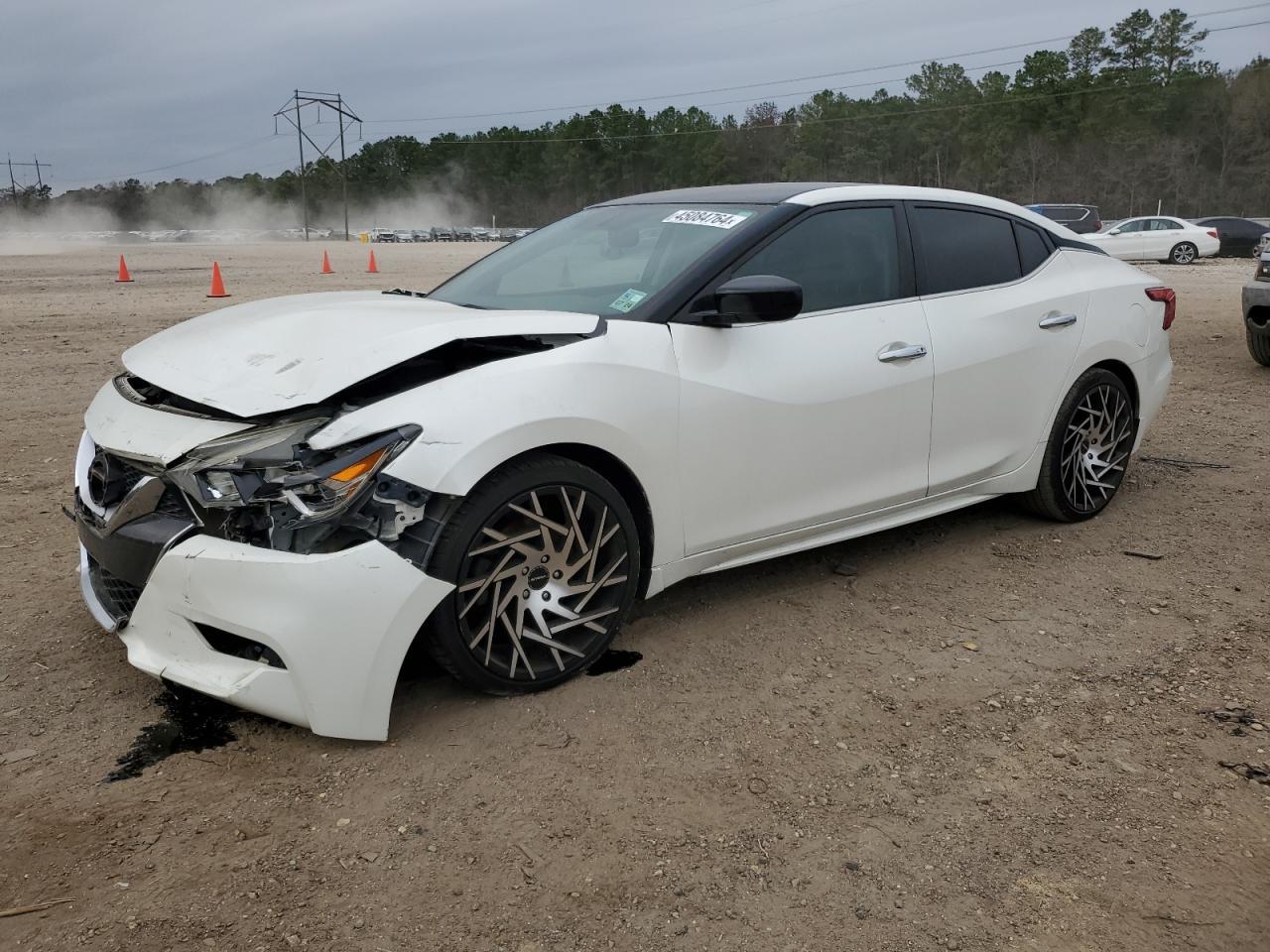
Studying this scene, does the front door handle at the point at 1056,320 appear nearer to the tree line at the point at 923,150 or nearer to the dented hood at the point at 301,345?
the dented hood at the point at 301,345

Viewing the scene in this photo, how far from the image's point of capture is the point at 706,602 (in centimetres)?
427

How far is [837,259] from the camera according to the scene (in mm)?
4160

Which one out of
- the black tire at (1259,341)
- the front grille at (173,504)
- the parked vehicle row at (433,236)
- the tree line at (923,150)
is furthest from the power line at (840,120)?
the front grille at (173,504)

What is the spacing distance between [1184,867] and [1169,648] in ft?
4.71

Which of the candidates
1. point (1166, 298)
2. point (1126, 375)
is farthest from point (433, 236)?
point (1126, 375)

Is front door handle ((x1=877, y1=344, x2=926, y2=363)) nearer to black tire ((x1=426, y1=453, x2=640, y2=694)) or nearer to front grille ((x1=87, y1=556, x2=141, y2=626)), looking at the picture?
black tire ((x1=426, y1=453, x2=640, y2=694))

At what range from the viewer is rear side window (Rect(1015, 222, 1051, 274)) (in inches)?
194

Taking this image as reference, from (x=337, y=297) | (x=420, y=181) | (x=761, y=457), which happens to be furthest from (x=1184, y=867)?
(x=420, y=181)

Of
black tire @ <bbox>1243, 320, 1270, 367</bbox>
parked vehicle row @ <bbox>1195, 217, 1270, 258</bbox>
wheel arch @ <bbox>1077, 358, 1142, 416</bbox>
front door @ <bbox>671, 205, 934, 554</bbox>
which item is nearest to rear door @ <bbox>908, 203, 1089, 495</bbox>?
front door @ <bbox>671, 205, 934, 554</bbox>

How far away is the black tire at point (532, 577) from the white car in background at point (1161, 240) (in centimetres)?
2690

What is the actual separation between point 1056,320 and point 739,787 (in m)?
2.99

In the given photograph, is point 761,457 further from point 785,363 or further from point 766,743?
point 766,743

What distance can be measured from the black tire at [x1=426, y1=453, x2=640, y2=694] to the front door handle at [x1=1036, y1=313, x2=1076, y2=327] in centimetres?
241

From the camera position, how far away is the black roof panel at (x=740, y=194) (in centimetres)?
420
